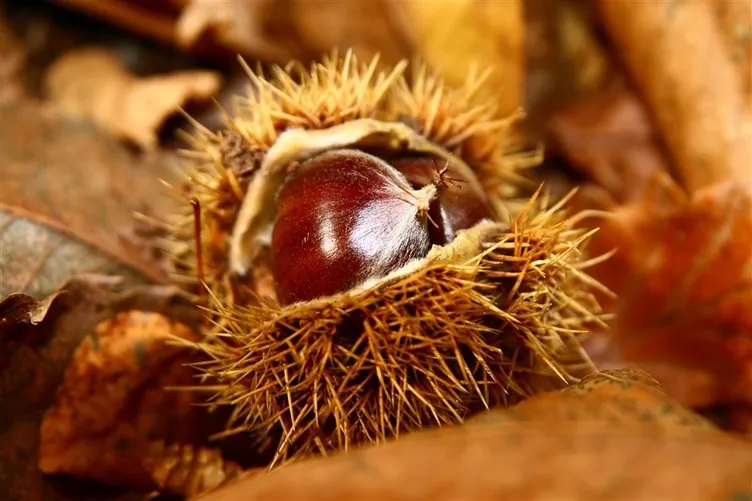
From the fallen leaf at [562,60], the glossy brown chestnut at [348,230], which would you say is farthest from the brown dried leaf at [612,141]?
the glossy brown chestnut at [348,230]

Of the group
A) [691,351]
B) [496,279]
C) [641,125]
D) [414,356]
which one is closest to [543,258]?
[496,279]

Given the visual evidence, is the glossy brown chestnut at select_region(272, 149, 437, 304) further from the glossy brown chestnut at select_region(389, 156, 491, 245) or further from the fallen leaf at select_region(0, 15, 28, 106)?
the fallen leaf at select_region(0, 15, 28, 106)

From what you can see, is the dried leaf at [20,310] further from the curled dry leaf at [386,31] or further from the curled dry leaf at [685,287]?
the curled dry leaf at [685,287]

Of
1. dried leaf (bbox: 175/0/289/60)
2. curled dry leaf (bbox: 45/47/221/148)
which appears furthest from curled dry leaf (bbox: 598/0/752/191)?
curled dry leaf (bbox: 45/47/221/148)

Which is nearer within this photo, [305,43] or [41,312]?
[41,312]

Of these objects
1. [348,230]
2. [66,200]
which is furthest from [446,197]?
[66,200]

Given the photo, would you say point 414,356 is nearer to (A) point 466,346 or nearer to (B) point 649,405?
(A) point 466,346
